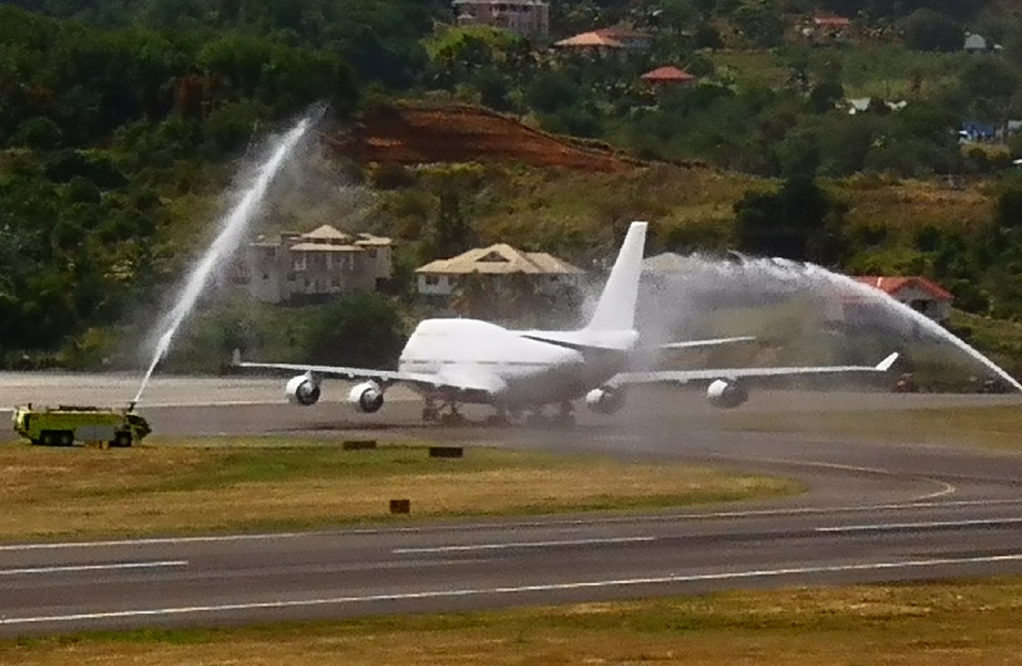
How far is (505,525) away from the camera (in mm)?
67062

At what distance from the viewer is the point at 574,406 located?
12356 centimetres

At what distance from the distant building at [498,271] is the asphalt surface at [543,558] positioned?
84.6 meters

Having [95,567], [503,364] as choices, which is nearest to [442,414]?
[503,364]

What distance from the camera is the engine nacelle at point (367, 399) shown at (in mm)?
116312

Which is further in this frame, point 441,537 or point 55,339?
point 55,339

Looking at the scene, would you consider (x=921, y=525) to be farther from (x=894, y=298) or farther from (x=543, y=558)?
(x=894, y=298)

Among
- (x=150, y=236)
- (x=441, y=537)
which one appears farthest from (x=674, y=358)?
(x=441, y=537)

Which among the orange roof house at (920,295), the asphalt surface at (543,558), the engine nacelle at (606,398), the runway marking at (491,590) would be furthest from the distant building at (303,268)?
the runway marking at (491,590)

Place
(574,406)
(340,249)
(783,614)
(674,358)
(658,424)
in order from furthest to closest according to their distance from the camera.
A: (340,249)
(674,358)
(574,406)
(658,424)
(783,614)

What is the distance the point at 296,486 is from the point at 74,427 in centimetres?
1615

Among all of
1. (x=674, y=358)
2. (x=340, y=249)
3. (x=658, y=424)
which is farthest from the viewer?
(x=340, y=249)

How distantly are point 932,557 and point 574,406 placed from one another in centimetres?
6361

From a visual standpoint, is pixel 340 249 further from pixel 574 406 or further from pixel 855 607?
pixel 855 607

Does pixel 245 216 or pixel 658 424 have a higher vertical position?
pixel 245 216
